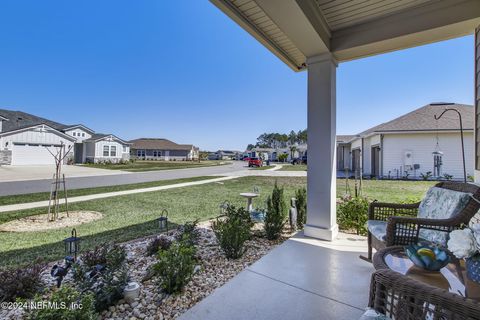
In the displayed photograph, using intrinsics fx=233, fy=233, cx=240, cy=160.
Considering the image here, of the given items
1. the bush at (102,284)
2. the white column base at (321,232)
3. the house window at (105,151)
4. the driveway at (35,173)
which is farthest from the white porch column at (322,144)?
the house window at (105,151)

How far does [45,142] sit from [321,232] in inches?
1025

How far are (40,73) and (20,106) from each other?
11.2m

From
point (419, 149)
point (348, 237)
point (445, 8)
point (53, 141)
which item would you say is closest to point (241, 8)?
point (445, 8)

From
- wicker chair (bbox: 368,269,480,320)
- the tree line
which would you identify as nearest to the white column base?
wicker chair (bbox: 368,269,480,320)

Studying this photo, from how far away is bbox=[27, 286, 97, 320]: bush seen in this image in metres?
1.39

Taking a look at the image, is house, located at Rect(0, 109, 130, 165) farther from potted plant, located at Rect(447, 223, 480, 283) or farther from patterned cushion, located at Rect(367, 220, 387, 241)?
potted plant, located at Rect(447, 223, 480, 283)

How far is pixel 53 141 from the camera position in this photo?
71.1 feet

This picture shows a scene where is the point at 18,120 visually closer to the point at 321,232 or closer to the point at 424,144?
the point at 321,232

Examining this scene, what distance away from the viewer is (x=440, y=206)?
7.75 ft

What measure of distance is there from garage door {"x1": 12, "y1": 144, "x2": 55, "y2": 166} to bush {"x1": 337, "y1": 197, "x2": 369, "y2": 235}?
76.0ft

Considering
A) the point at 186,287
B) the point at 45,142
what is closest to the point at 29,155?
the point at 45,142

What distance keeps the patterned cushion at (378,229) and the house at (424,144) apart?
9.55m

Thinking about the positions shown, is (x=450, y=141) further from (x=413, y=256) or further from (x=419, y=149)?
(x=413, y=256)

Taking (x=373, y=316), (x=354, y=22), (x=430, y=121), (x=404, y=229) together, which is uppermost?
(x=430, y=121)
